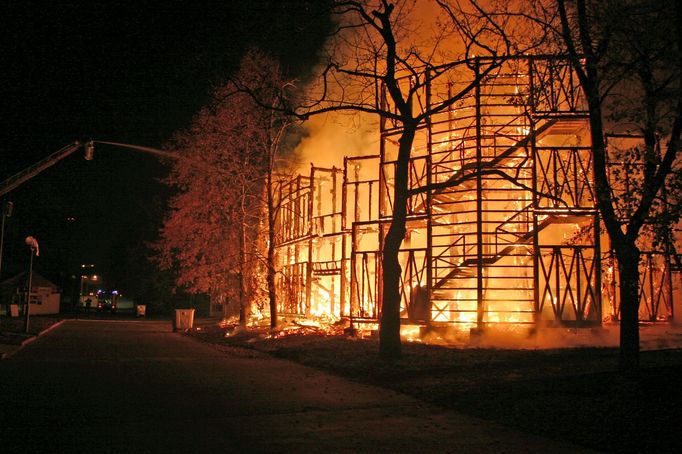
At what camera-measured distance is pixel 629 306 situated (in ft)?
32.2

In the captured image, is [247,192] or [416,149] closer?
[416,149]

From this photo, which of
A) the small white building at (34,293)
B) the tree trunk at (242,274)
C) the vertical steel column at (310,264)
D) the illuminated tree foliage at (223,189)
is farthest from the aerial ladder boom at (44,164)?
the small white building at (34,293)

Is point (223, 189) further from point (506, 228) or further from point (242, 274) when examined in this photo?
point (506, 228)

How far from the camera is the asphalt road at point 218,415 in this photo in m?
6.60

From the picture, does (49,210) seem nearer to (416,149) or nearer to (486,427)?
(416,149)

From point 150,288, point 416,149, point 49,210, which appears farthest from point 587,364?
point 49,210

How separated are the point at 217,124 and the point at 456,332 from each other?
13.8m

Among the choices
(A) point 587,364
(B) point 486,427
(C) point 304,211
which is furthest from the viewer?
(C) point 304,211

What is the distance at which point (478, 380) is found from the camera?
11062 mm

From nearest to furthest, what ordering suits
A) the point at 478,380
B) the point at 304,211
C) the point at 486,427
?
the point at 486,427
the point at 478,380
the point at 304,211

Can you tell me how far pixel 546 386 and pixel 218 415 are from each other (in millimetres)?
5182

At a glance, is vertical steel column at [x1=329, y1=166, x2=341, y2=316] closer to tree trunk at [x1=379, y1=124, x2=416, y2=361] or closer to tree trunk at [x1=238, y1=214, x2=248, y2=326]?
tree trunk at [x1=238, y1=214, x2=248, y2=326]

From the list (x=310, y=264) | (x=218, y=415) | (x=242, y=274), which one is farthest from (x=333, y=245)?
(x=218, y=415)

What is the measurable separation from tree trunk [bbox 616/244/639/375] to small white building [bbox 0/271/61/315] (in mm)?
49378
